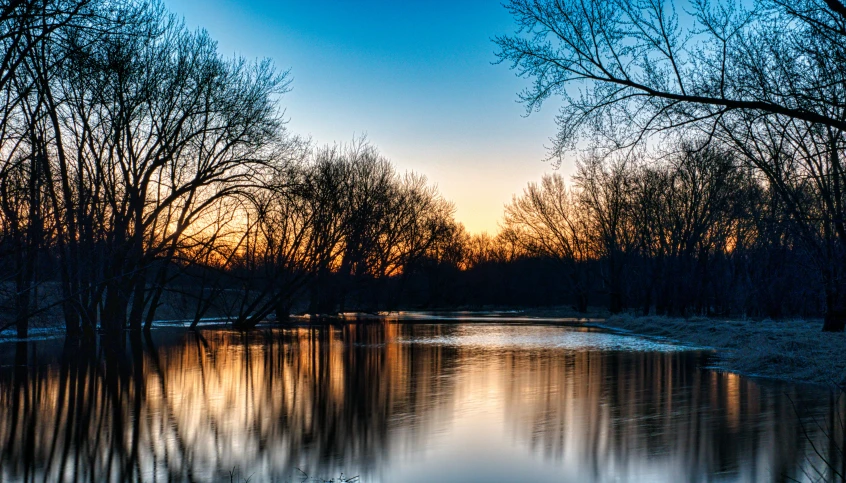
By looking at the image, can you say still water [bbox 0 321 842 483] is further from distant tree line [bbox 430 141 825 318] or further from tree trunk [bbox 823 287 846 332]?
distant tree line [bbox 430 141 825 318]

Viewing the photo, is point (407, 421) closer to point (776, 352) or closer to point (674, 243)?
point (776, 352)

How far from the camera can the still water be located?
8.01 meters

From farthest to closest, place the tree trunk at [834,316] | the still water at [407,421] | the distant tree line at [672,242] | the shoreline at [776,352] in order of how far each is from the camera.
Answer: the distant tree line at [672,242] < the tree trunk at [834,316] < the shoreline at [776,352] < the still water at [407,421]

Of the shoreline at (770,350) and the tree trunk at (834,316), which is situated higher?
the tree trunk at (834,316)

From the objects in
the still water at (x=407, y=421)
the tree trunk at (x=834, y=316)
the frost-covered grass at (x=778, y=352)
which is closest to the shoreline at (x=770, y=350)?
the frost-covered grass at (x=778, y=352)

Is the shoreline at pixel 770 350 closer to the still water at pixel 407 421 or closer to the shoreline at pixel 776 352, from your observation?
the shoreline at pixel 776 352

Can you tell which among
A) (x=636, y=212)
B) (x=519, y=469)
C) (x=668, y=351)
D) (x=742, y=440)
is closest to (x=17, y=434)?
(x=519, y=469)

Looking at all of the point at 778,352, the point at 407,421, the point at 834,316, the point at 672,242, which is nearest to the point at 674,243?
the point at 672,242

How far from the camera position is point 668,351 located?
2291 centimetres

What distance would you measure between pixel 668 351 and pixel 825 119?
50.7 ft

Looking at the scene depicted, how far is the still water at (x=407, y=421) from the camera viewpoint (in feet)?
26.3

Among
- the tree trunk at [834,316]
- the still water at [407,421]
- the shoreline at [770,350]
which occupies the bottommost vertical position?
the still water at [407,421]

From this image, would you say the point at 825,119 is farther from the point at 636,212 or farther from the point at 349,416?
the point at 636,212

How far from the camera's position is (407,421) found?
36.0 feet
